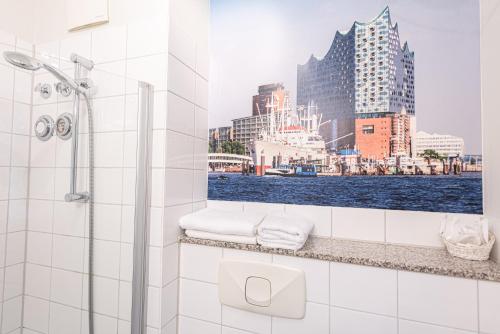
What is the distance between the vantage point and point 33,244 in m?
1.08

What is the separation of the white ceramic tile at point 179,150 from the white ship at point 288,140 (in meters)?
0.36

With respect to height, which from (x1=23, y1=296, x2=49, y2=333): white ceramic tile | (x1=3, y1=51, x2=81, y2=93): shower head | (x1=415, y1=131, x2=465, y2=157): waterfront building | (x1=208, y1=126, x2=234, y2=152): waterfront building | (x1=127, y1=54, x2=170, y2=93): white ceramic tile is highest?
(x1=127, y1=54, x2=170, y2=93): white ceramic tile

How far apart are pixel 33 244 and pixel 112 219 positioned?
0.32m

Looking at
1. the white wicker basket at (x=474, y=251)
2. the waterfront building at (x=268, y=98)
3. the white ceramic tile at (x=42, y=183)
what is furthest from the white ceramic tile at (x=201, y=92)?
the white wicker basket at (x=474, y=251)

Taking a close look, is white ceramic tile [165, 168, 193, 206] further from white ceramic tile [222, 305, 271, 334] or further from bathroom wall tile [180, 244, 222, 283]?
white ceramic tile [222, 305, 271, 334]

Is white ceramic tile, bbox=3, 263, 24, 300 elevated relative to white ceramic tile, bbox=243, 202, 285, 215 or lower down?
lower down

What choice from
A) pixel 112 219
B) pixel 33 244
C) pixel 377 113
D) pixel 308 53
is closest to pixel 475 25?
pixel 377 113

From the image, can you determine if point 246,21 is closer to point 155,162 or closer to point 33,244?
point 155,162

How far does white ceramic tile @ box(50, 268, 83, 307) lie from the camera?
1.10 metres

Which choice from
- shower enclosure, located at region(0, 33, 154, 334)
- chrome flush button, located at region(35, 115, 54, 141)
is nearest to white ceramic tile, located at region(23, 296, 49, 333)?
shower enclosure, located at region(0, 33, 154, 334)

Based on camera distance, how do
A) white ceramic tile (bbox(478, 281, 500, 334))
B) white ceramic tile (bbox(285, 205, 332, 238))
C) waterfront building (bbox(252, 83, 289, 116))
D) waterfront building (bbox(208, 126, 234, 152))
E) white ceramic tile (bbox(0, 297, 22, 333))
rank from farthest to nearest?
waterfront building (bbox(208, 126, 234, 152)), waterfront building (bbox(252, 83, 289, 116)), white ceramic tile (bbox(285, 205, 332, 238)), white ceramic tile (bbox(0, 297, 22, 333)), white ceramic tile (bbox(478, 281, 500, 334))

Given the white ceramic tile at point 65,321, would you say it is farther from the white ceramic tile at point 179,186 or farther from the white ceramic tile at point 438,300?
the white ceramic tile at point 438,300

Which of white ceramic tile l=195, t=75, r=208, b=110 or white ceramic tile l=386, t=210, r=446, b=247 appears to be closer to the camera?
white ceramic tile l=386, t=210, r=446, b=247

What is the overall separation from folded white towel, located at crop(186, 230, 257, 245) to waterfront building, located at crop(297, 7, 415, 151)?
0.61 metres
